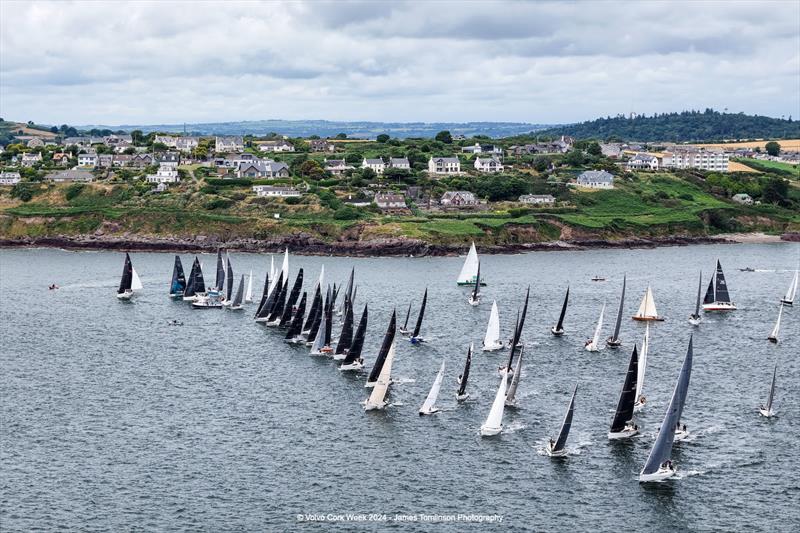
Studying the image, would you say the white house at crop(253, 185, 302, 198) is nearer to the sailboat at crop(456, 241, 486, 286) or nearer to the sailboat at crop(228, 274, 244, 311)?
the sailboat at crop(456, 241, 486, 286)

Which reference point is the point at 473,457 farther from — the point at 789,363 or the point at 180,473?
the point at 789,363

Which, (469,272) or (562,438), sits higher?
(469,272)

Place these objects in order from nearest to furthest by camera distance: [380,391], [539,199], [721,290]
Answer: [380,391] → [721,290] → [539,199]

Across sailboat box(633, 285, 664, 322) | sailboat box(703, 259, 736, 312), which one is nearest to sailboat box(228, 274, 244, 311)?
sailboat box(633, 285, 664, 322)

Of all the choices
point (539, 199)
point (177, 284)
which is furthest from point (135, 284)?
point (539, 199)

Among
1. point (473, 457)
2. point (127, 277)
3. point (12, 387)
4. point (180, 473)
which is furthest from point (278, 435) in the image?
point (127, 277)

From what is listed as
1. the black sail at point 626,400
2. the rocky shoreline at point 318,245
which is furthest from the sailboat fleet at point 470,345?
the rocky shoreline at point 318,245

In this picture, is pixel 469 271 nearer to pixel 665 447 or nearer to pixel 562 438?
pixel 562 438
